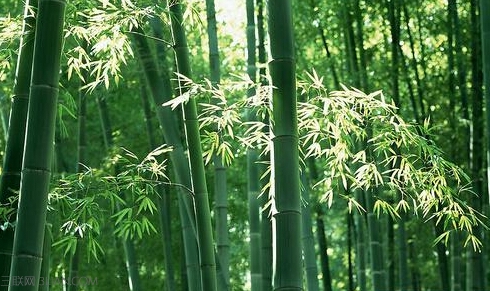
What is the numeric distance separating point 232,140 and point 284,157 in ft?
12.9

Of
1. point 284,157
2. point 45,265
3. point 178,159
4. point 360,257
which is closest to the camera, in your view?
point 284,157

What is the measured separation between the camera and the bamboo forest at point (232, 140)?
2898 millimetres

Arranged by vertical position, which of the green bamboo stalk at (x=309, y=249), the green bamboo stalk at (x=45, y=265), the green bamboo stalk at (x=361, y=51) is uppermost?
the green bamboo stalk at (x=361, y=51)

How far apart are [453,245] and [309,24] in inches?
96.0

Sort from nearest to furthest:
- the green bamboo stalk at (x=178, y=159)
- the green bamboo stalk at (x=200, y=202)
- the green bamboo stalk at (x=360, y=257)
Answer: the green bamboo stalk at (x=200, y=202) < the green bamboo stalk at (x=178, y=159) < the green bamboo stalk at (x=360, y=257)

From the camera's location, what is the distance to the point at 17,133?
319 centimetres

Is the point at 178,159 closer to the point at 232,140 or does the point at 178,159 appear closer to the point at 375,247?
the point at 375,247

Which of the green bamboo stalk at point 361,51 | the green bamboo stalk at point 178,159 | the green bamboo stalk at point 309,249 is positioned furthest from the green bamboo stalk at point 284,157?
the green bamboo stalk at point 361,51

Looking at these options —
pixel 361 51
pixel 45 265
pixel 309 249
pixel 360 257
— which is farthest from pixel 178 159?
pixel 360 257

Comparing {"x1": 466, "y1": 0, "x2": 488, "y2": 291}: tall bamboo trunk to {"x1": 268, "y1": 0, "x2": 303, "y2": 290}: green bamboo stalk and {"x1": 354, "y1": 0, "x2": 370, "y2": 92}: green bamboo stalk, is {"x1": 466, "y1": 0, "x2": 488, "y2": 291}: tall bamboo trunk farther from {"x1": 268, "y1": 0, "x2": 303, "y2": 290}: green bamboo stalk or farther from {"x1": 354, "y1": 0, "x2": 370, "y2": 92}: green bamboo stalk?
{"x1": 268, "y1": 0, "x2": 303, "y2": 290}: green bamboo stalk

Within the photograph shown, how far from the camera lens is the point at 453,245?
6.40m

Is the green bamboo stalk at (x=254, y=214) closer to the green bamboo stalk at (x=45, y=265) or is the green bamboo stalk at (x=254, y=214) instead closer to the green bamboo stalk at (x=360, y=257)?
the green bamboo stalk at (x=360, y=257)

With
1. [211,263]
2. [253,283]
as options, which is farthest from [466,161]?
[211,263]

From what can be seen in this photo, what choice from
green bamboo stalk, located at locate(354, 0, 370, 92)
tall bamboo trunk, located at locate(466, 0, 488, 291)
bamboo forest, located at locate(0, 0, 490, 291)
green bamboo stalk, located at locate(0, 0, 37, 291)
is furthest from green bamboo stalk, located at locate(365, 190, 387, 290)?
green bamboo stalk, located at locate(0, 0, 37, 291)
